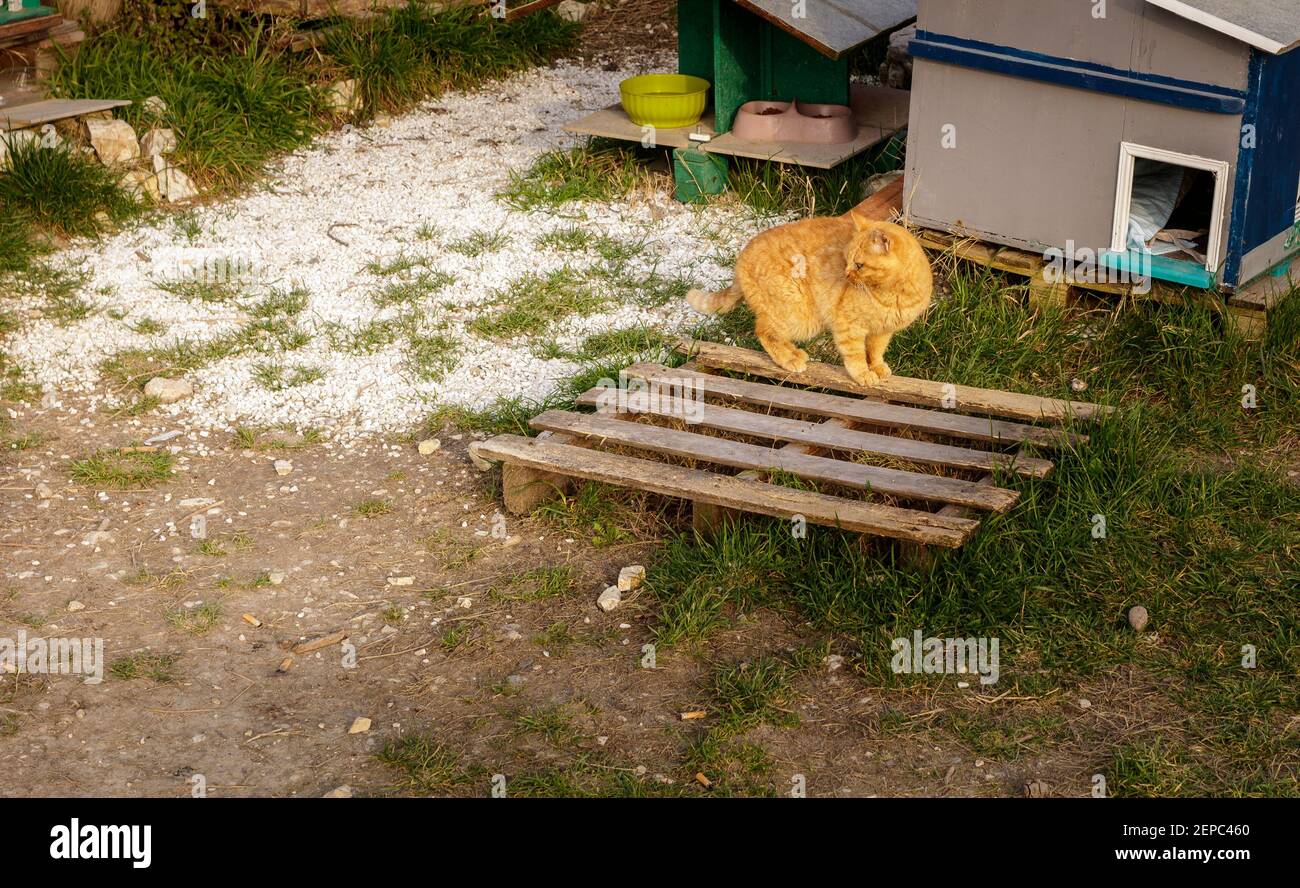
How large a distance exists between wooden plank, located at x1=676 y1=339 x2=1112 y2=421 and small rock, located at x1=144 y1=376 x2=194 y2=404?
7.32 feet

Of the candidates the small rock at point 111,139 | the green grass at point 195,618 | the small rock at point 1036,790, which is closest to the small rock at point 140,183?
the small rock at point 111,139

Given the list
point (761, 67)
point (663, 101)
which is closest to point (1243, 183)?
point (761, 67)

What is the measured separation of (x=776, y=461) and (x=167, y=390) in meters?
2.79

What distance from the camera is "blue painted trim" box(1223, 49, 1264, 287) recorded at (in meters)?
5.00

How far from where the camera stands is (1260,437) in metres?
5.12

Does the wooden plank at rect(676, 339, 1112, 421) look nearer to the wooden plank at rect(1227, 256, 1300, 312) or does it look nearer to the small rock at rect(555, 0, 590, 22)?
the wooden plank at rect(1227, 256, 1300, 312)

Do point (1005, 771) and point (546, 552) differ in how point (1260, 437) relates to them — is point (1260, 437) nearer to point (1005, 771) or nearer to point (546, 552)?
point (1005, 771)

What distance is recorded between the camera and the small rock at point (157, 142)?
7.56 meters

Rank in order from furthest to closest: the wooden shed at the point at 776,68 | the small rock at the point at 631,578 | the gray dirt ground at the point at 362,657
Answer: the wooden shed at the point at 776,68, the small rock at the point at 631,578, the gray dirt ground at the point at 362,657

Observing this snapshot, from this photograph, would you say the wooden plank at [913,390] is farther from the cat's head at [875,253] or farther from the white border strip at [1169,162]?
the white border strip at [1169,162]

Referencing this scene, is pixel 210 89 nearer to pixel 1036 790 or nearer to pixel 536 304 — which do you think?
pixel 536 304

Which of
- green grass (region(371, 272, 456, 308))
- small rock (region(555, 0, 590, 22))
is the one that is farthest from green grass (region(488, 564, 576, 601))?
small rock (region(555, 0, 590, 22))

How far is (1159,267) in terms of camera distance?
18.0 feet

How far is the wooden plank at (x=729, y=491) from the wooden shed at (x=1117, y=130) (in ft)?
6.17
